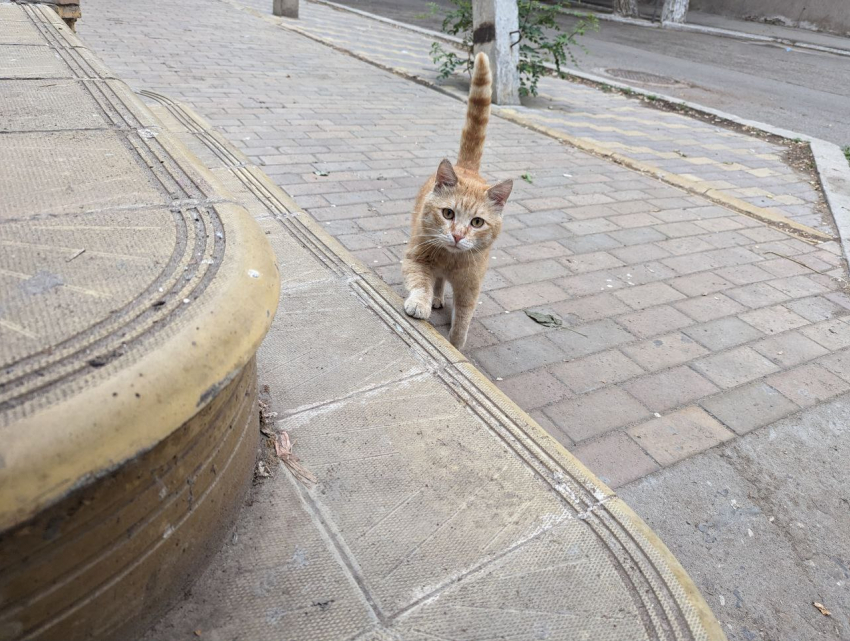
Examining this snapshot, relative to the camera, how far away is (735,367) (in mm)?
3287

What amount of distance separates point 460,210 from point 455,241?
17 centimetres

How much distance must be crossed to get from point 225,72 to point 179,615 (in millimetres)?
7416

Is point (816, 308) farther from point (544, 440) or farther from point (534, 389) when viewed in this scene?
point (544, 440)

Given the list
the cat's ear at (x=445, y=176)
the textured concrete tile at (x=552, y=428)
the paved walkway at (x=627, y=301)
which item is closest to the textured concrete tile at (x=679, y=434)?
the paved walkway at (x=627, y=301)

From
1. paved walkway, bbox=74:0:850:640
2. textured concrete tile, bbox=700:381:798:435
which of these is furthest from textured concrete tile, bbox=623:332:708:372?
textured concrete tile, bbox=700:381:798:435

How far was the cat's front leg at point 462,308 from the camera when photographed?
9.98 ft

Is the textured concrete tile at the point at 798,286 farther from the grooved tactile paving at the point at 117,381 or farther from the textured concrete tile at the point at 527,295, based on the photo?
the grooved tactile paving at the point at 117,381

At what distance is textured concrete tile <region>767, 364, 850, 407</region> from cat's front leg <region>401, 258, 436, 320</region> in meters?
1.82

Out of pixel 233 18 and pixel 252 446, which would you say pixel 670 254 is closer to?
pixel 252 446

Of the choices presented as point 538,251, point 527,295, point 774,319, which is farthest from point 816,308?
point 527,295

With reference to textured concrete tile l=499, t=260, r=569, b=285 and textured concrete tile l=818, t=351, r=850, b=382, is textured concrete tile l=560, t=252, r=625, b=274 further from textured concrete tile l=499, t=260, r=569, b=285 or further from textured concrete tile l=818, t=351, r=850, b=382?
textured concrete tile l=818, t=351, r=850, b=382

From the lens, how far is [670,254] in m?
4.50

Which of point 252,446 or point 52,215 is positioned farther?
point 252,446

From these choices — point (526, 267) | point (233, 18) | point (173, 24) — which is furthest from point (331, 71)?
point (526, 267)
